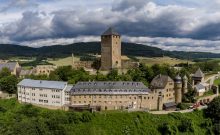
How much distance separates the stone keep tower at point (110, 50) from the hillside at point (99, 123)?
917 inches

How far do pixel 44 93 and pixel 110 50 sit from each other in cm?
2125

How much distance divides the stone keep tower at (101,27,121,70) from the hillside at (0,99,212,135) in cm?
2329

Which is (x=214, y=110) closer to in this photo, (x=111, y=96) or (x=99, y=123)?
(x=111, y=96)

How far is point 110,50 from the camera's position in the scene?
3369 inches

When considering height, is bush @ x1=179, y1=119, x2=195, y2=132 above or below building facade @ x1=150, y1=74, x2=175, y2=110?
below

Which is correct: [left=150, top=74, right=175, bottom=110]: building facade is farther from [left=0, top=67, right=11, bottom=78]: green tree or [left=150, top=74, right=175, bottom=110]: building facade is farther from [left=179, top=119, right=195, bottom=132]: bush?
[left=0, top=67, right=11, bottom=78]: green tree

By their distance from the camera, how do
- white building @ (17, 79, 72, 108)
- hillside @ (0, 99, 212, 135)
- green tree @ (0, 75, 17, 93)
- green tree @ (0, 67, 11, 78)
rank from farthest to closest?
1. green tree @ (0, 67, 11, 78)
2. green tree @ (0, 75, 17, 93)
3. white building @ (17, 79, 72, 108)
4. hillside @ (0, 99, 212, 135)

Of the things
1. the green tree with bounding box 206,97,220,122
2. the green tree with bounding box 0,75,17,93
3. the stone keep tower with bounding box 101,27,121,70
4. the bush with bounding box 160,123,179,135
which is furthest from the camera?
the stone keep tower with bounding box 101,27,121,70

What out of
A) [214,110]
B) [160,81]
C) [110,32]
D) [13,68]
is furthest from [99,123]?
[13,68]

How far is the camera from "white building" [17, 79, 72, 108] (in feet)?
226

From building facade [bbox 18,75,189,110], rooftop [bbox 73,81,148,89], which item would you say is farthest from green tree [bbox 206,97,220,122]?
rooftop [bbox 73,81,148,89]

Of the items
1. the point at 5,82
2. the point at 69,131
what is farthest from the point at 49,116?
the point at 5,82

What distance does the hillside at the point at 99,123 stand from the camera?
60688 millimetres

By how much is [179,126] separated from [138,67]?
2374 centimetres
